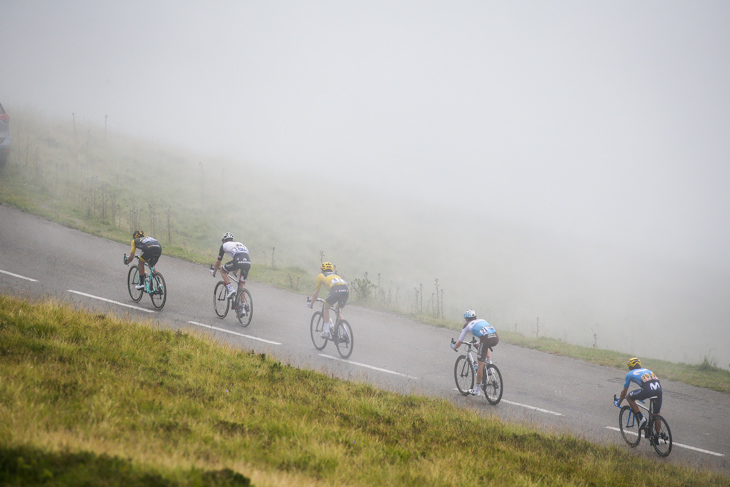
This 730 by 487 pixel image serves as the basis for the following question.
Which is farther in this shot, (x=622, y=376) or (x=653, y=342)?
(x=653, y=342)

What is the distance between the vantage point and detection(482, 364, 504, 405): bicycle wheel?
10.0 meters

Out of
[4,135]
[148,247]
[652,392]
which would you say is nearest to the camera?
[652,392]

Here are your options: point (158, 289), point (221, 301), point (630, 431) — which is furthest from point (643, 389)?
point (158, 289)

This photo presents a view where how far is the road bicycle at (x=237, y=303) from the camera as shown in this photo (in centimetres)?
1258

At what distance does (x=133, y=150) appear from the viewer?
37125 mm

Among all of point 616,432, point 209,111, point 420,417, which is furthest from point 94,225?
point 209,111

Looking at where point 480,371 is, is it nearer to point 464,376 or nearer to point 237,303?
point 464,376

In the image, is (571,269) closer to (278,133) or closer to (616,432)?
(616,432)

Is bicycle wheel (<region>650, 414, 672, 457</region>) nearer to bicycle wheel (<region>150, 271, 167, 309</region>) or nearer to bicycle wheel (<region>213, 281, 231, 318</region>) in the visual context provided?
bicycle wheel (<region>213, 281, 231, 318</region>)

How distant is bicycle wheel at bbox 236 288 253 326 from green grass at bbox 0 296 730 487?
11.4 ft

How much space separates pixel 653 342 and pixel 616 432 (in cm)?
2733

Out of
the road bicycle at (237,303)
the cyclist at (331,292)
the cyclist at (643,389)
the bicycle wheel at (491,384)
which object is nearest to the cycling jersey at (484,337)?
the bicycle wheel at (491,384)

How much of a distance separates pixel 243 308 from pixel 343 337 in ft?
9.32

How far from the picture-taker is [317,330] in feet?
41.0
